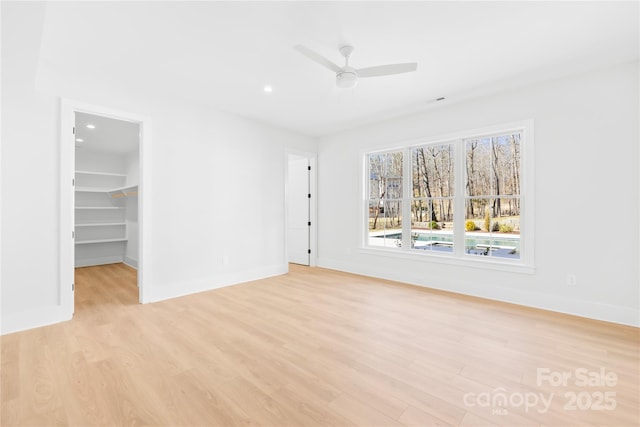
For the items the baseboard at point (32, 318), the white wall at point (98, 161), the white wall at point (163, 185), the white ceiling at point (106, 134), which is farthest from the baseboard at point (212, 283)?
the white wall at point (98, 161)

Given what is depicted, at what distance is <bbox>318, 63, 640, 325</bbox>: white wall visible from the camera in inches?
121

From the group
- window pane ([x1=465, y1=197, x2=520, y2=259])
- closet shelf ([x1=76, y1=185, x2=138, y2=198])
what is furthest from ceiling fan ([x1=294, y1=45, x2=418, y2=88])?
closet shelf ([x1=76, y1=185, x2=138, y2=198])

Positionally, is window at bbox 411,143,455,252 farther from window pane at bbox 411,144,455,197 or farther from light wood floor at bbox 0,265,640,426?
light wood floor at bbox 0,265,640,426

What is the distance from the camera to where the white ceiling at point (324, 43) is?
229 cm

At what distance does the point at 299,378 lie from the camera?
6.79 feet

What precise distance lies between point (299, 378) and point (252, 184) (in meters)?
3.59

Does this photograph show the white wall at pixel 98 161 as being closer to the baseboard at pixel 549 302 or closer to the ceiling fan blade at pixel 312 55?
the ceiling fan blade at pixel 312 55

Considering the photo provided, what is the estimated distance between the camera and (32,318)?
2953 millimetres

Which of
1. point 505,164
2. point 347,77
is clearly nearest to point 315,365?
point 347,77

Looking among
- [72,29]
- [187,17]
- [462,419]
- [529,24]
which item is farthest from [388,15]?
[462,419]

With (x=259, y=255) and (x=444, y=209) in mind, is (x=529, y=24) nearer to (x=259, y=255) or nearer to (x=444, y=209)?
(x=444, y=209)

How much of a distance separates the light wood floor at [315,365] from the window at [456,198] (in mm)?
960

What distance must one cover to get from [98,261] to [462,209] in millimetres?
7538

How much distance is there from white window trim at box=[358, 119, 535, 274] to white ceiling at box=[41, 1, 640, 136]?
0.62 metres
